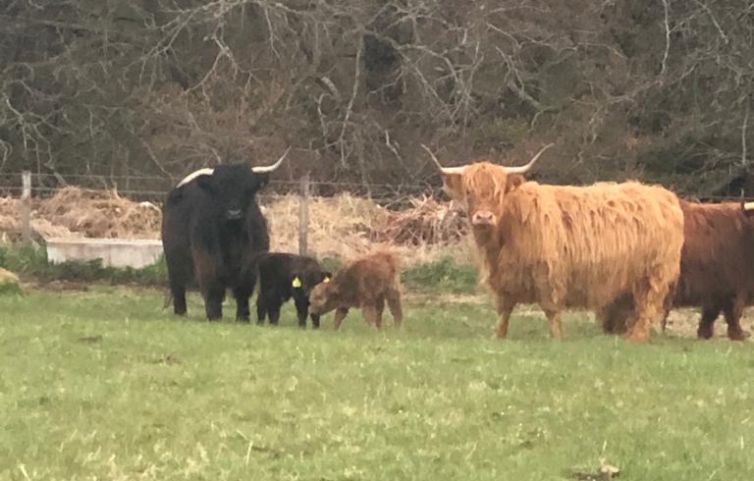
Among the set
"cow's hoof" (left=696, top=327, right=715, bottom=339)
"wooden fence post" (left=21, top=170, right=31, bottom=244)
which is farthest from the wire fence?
"cow's hoof" (left=696, top=327, right=715, bottom=339)

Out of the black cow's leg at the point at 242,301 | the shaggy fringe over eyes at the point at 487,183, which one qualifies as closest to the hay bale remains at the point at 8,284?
the black cow's leg at the point at 242,301

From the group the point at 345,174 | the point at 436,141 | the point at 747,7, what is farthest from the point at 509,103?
the point at 747,7

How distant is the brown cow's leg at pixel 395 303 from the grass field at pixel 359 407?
7.31ft

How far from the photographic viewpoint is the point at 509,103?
28.1m

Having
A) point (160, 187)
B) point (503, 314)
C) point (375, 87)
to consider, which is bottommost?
point (503, 314)

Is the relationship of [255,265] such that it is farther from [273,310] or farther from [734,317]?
[734,317]

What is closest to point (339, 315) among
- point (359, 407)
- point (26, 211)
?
point (359, 407)

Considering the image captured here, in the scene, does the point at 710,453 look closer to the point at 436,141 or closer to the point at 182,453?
the point at 182,453

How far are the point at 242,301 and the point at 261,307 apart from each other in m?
0.34

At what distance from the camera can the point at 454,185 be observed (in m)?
11.8

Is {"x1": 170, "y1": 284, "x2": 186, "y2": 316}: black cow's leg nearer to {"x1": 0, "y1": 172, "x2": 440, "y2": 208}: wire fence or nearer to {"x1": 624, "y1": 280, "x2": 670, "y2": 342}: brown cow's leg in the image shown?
{"x1": 624, "y1": 280, "x2": 670, "y2": 342}: brown cow's leg

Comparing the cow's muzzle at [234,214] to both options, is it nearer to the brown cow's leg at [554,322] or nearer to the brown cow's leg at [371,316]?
the brown cow's leg at [371,316]

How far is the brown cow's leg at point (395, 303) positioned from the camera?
13.2 metres

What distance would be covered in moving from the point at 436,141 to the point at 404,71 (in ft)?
5.13
